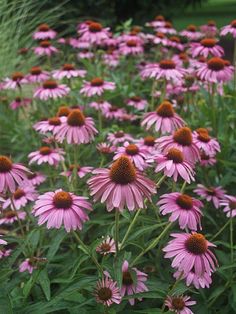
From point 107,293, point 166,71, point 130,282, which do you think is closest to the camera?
point 107,293

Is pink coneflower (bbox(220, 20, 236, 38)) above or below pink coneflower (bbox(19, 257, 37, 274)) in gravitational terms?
above

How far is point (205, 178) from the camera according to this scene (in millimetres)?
2367

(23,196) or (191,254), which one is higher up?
(191,254)

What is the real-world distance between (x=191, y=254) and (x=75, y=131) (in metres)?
0.73

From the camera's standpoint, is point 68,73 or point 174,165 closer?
point 174,165

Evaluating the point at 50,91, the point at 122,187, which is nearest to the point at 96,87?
the point at 50,91

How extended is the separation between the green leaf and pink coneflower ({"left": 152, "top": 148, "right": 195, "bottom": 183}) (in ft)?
1.56

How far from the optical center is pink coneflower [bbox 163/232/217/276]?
1.45m

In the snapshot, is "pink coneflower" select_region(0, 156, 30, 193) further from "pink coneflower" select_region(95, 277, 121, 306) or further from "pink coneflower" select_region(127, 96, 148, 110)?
"pink coneflower" select_region(127, 96, 148, 110)

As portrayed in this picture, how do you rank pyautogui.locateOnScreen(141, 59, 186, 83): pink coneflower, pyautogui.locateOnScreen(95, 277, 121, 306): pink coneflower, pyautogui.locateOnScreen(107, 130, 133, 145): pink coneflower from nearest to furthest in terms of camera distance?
pyautogui.locateOnScreen(95, 277, 121, 306): pink coneflower
pyautogui.locateOnScreen(107, 130, 133, 145): pink coneflower
pyautogui.locateOnScreen(141, 59, 186, 83): pink coneflower

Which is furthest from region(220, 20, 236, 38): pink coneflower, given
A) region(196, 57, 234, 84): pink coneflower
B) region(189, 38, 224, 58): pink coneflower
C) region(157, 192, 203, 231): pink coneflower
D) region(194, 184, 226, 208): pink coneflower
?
region(157, 192, 203, 231): pink coneflower

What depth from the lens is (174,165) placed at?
1.65m

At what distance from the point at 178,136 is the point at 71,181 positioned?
0.51 meters

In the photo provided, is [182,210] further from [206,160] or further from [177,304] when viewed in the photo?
[206,160]
